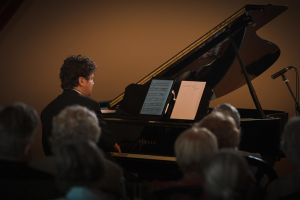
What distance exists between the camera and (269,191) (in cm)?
153

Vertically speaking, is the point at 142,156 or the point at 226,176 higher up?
the point at 226,176

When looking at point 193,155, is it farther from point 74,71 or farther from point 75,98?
point 74,71

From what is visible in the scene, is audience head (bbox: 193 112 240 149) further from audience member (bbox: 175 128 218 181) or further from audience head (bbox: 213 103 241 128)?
audience head (bbox: 213 103 241 128)

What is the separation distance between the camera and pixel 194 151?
1348 millimetres

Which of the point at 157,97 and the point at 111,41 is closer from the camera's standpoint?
the point at 157,97

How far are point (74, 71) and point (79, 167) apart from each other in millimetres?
1925

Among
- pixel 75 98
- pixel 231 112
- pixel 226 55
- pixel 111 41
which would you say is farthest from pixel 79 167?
pixel 111 41

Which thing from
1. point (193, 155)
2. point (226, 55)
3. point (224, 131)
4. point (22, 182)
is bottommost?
point (22, 182)

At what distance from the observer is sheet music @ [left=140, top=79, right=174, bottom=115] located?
2.98m

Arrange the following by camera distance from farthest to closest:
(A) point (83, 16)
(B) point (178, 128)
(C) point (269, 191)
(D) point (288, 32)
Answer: (A) point (83, 16) < (D) point (288, 32) < (B) point (178, 128) < (C) point (269, 191)

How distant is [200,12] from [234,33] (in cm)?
239

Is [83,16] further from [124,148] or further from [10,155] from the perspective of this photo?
[10,155]

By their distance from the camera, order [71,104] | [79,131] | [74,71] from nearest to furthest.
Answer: [79,131] < [71,104] < [74,71]

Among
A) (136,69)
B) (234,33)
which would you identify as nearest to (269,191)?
(234,33)
